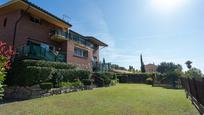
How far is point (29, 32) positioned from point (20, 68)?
5.89 metres

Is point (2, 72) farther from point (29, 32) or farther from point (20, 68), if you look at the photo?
point (29, 32)

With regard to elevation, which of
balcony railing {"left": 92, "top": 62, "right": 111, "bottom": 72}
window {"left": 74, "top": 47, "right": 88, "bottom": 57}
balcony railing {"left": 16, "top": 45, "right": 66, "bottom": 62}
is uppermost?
window {"left": 74, "top": 47, "right": 88, "bottom": 57}

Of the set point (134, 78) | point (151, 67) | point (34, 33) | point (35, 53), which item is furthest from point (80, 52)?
point (151, 67)

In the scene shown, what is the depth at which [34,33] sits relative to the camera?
67.5 ft

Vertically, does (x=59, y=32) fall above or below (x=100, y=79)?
above

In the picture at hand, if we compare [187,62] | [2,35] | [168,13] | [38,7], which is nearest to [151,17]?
[168,13]

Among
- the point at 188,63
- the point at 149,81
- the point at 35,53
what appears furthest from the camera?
the point at 188,63

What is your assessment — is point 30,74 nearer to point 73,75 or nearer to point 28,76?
point 28,76

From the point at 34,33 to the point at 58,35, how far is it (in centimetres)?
310

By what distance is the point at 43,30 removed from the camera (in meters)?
22.0

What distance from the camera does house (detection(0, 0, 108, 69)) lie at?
18120 mm

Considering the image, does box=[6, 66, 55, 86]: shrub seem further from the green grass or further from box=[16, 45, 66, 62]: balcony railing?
the green grass

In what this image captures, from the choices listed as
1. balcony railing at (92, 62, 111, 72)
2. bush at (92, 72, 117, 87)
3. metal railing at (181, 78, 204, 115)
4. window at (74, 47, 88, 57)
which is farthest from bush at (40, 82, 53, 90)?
balcony railing at (92, 62, 111, 72)

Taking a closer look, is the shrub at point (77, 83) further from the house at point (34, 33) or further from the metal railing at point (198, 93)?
the metal railing at point (198, 93)
